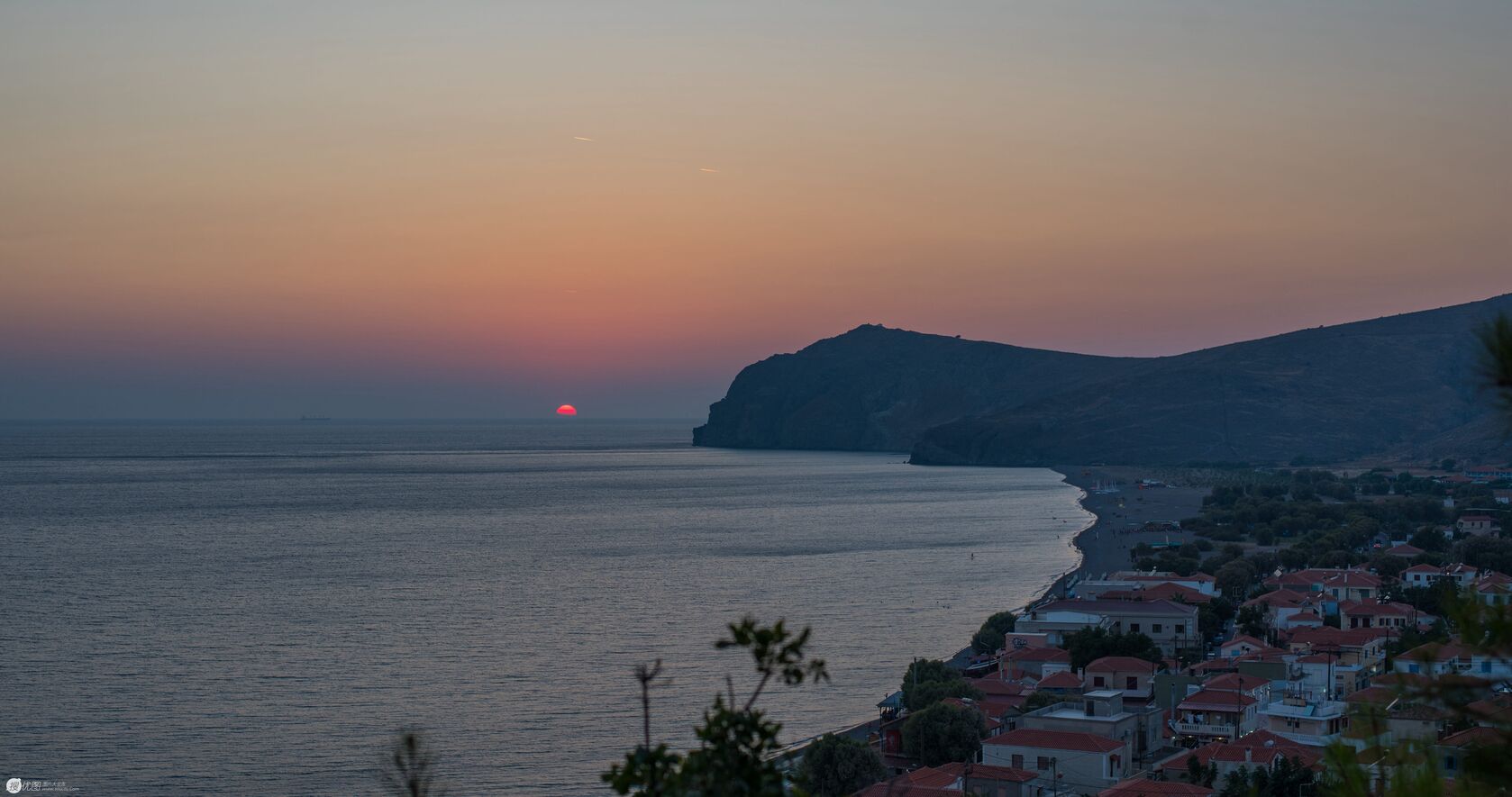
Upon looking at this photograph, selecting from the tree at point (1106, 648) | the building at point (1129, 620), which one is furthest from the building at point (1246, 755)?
the building at point (1129, 620)

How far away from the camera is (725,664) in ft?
89.5

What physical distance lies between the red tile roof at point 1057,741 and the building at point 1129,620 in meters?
9.50

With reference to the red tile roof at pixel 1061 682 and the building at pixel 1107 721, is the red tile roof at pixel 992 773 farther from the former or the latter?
the red tile roof at pixel 1061 682

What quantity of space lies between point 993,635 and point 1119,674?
5534mm

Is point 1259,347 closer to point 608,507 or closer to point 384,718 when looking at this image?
point 608,507

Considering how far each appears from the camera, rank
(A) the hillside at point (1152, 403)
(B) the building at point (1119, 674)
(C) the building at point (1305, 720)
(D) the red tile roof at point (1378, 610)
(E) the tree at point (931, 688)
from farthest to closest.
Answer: (A) the hillside at point (1152, 403)
(D) the red tile roof at point (1378, 610)
(B) the building at point (1119, 674)
(E) the tree at point (931, 688)
(C) the building at point (1305, 720)

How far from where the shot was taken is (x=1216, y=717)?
1927cm

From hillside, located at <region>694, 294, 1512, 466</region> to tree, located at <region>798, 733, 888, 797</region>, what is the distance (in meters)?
94.0

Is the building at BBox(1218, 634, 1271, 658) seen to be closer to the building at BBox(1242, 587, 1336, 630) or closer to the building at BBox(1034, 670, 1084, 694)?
the building at BBox(1242, 587, 1336, 630)

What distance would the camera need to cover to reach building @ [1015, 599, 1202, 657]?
27.1 m

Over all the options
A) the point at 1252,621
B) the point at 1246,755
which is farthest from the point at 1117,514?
the point at 1246,755

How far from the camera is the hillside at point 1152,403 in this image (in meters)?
123

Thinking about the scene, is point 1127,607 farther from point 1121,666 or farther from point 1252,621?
point 1121,666

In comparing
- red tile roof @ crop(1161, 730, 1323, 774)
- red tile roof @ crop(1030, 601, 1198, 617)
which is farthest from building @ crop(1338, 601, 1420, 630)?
red tile roof @ crop(1161, 730, 1323, 774)
